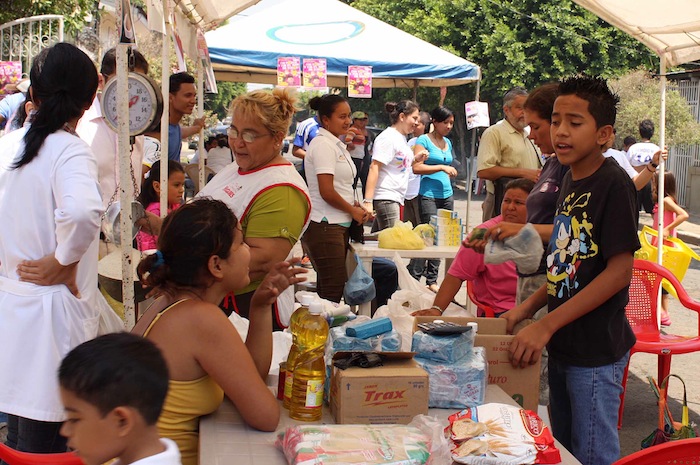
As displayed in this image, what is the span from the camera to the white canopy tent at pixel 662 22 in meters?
4.85

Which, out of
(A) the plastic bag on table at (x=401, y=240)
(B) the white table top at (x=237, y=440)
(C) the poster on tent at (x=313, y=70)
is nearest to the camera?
(B) the white table top at (x=237, y=440)

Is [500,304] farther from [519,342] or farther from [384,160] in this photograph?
[384,160]

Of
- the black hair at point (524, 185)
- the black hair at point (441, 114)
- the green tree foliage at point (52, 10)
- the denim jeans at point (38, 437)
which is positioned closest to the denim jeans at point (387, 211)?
the black hair at point (441, 114)

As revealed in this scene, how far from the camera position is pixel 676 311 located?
8.41 metres

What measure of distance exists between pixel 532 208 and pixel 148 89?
6.68ft

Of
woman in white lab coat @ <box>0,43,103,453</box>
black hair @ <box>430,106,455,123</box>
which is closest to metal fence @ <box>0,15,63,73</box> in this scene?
black hair @ <box>430,106,455,123</box>

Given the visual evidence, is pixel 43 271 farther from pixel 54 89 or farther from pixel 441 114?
pixel 441 114

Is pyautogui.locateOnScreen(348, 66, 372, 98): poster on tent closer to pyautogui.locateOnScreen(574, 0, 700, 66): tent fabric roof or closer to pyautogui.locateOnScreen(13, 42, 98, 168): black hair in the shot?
pyautogui.locateOnScreen(574, 0, 700, 66): tent fabric roof

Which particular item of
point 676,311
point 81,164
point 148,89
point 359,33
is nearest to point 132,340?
point 81,164

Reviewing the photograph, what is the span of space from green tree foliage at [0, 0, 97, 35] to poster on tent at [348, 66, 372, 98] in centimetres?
656

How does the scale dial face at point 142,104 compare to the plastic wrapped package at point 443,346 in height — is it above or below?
above

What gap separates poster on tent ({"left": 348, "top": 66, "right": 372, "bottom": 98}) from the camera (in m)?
10.5

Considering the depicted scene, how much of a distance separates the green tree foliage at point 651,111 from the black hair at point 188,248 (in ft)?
49.0

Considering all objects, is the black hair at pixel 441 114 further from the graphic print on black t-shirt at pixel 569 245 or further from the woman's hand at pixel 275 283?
the woman's hand at pixel 275 283
